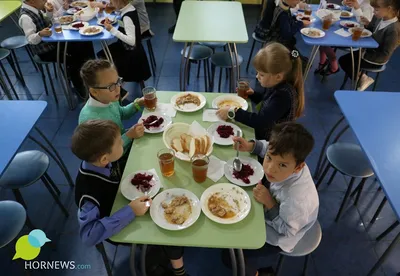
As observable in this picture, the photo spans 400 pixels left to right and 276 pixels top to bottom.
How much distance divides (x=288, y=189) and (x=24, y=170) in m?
1.78

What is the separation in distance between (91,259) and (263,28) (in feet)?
10.1

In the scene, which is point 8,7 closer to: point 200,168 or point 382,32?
point 200,168

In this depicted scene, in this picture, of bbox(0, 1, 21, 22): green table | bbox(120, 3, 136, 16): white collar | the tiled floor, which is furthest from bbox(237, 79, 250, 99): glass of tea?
bbox(0, 1, 21, 22): green table

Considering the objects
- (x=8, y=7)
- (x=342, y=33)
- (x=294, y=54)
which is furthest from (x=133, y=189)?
(x=8, y=7)

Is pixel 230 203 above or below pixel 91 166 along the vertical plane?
below

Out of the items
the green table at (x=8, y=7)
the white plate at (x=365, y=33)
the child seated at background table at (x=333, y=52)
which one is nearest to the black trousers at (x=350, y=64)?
the white plate at (x=365, y=33)

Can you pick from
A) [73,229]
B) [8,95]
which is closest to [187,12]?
[8,95]

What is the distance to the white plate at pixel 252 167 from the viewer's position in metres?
1.59

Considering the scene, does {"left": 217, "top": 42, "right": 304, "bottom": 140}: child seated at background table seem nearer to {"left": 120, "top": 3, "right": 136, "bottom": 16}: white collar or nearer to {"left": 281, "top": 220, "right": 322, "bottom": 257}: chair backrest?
{"left": 281, "top": 220, "right": 322, "bottom": 257}: chair backrest

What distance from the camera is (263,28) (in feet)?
11.7

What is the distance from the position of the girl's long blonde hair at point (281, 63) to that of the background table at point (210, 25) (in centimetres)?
96

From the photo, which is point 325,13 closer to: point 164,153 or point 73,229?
point 164,153

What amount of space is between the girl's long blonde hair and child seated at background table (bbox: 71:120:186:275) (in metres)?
1.05

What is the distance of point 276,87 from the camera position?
2.03 metres
